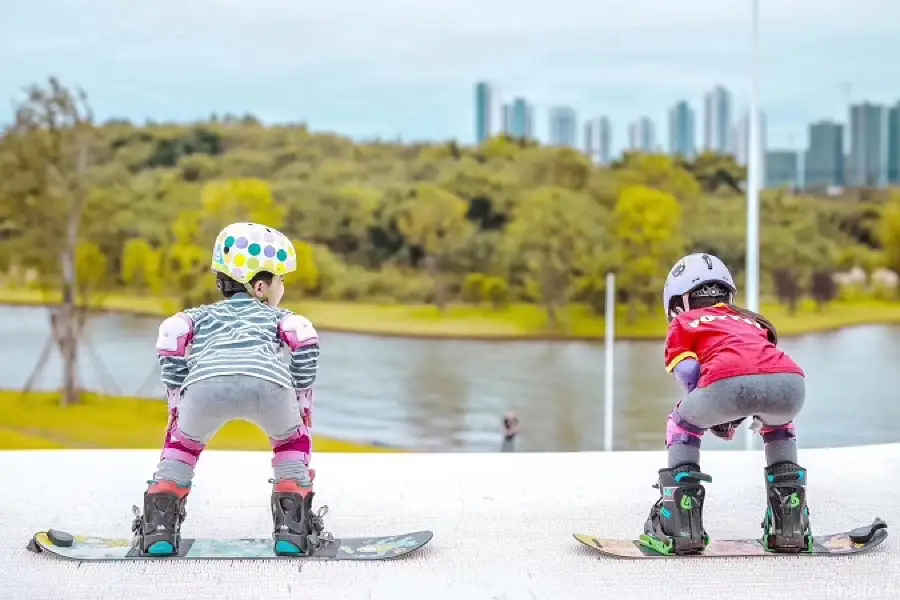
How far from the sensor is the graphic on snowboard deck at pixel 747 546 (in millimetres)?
2629

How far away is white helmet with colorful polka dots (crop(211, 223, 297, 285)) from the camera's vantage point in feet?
8.58

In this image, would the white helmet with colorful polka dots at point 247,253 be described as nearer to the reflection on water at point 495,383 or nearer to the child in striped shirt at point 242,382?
the child in striped shirt at point 242,382

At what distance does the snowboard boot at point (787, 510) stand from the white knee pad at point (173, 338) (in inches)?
49.4

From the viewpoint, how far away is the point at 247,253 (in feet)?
8.58

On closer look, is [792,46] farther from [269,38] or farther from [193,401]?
[193,401]

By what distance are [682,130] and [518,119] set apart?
0.84m

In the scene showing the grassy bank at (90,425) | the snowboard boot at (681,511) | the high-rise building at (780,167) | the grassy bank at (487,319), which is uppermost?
the high-rise building at (780,167)

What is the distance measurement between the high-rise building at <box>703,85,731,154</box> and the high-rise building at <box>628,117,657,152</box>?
0.86 feet

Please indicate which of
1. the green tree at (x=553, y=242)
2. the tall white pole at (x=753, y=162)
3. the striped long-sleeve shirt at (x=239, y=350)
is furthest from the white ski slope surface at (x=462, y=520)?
the green tree at (x=553, y=242)

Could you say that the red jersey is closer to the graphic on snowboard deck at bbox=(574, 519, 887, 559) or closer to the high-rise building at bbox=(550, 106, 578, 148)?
the graphic on snowboard deck at bbox=(574, 519, 887, 559)

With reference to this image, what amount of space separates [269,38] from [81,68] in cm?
92

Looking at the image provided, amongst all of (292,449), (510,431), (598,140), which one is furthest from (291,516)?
(598,140)

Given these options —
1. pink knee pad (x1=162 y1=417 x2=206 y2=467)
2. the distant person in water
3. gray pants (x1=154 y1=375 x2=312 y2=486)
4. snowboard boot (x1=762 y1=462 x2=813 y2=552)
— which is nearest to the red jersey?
snowboard boot (x1=762 y1=462 x2=813 y2=552)

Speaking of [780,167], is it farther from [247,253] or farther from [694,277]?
[247,253]
